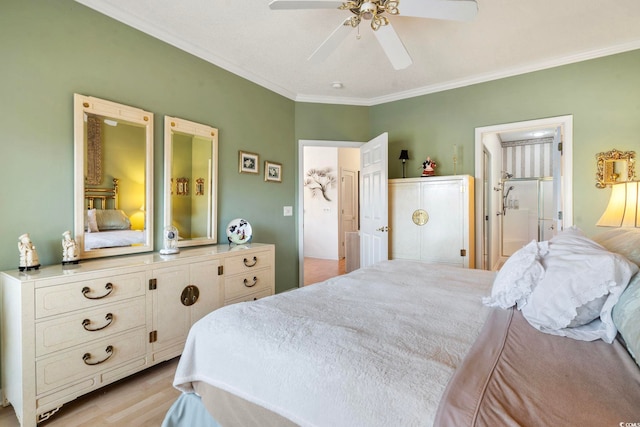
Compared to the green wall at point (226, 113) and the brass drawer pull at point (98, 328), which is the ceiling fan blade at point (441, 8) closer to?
the green wall at point (226, 113)

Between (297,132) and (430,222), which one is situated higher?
(297,132)

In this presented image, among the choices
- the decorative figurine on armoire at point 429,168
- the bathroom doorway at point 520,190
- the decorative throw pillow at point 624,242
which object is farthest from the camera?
the bathroom doorway at point 520,190

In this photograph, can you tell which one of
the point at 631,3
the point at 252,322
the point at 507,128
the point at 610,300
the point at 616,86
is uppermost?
the point at 631,3

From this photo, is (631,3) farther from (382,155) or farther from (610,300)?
(610,300)

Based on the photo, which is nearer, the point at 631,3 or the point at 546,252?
the point at 546,252

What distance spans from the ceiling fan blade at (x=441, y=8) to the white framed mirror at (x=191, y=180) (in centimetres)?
196

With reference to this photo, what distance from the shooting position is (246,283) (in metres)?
2.64

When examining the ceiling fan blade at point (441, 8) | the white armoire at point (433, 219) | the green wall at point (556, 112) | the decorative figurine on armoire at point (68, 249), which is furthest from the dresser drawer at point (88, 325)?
the green wall at point (556, 112)

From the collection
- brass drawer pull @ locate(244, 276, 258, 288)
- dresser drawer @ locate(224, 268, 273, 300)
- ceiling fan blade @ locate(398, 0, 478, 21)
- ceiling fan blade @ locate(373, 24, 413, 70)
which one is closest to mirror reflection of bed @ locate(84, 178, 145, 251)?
dresser drawer @ locate(224, 268, 273, 300)

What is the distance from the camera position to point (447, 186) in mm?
3291

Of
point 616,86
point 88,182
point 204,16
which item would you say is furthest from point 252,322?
point 616,86

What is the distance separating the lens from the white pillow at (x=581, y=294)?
951mm

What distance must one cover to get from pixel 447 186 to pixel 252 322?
283 centimetres

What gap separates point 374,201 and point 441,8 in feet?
7.44
